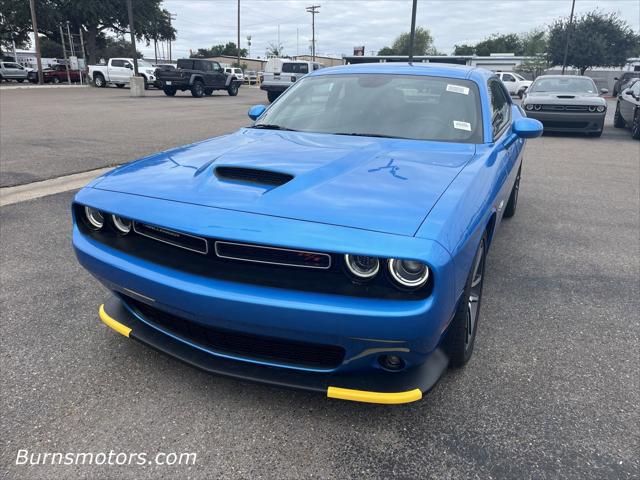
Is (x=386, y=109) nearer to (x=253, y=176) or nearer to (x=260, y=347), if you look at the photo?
(x=253, y=176)

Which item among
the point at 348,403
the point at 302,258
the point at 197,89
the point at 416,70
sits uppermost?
the point at 416,70

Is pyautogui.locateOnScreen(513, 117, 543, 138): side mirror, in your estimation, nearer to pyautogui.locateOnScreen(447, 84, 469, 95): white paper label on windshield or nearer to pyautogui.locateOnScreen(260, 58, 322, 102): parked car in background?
pyautogui.locateOnScreen(447, 84, 469, 95): white paper label on windshield

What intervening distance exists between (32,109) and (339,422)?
16.4 metres

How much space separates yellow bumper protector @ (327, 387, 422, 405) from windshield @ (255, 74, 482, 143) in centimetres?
162

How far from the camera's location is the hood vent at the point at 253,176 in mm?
2137

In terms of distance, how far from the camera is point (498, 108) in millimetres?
3686

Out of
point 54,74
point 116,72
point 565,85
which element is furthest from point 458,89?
point 54,74

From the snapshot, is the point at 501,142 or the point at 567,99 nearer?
the point at 501,142

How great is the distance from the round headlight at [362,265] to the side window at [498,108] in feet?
5.63

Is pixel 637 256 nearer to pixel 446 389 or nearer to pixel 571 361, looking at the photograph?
pixel 571 361

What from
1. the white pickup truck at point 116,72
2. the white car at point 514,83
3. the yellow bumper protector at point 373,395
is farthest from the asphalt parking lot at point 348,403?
the white pickup truck at point 116,72

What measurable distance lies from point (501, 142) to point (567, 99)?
31.2ft

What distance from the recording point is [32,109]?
49.3 feet

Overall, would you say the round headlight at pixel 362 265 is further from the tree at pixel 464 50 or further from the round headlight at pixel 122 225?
the tree at pixel 464 50
